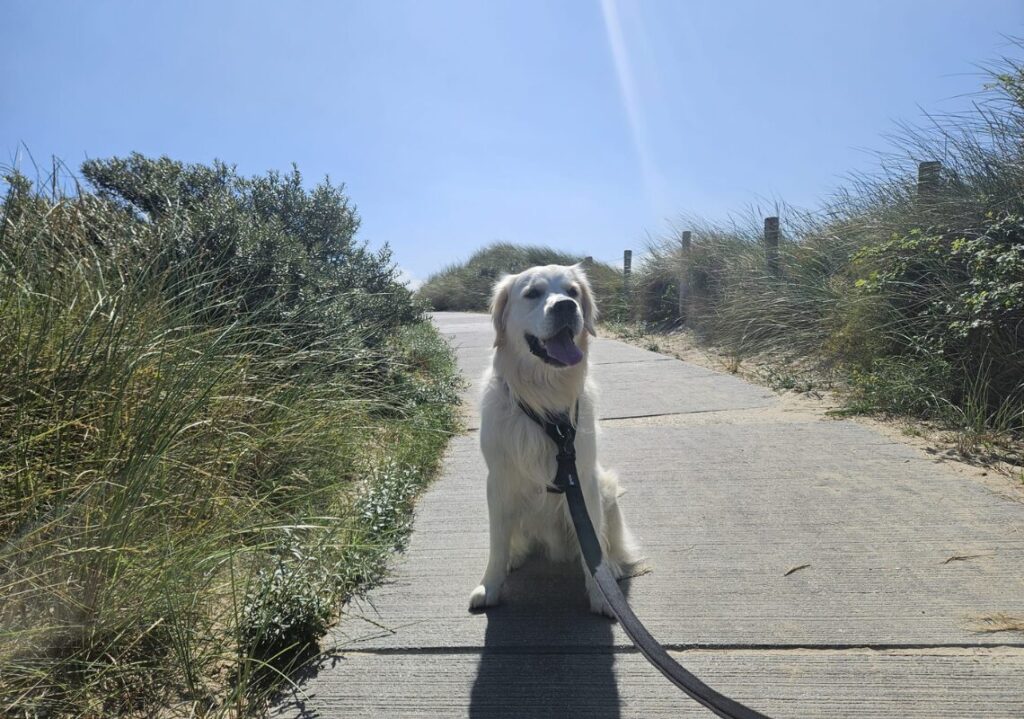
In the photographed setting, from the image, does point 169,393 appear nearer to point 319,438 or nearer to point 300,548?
point 300,548

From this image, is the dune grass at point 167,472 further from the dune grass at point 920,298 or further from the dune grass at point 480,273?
the dune grass at point 480,273

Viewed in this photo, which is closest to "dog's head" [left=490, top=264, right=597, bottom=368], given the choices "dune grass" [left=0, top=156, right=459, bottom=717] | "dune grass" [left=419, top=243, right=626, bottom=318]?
"dune grass" [left=0, top=156, right=459, bottom=717]

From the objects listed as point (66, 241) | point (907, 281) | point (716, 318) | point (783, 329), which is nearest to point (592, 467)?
point (66, 241)

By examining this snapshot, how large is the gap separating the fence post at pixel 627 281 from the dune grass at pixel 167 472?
1041cm

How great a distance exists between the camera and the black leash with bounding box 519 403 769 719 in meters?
1.46

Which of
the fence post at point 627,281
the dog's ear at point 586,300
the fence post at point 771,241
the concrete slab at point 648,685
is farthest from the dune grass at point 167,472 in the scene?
the fence post at point 627,281

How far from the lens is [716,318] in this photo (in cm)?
1039

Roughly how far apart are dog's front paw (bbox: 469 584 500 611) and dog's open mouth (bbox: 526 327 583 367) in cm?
103

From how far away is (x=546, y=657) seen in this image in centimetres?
229

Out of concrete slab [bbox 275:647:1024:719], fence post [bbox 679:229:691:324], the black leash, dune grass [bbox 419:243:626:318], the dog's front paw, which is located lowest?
concrete slab [bbox 275:647:1024:719]

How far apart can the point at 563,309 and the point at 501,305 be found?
0.50m

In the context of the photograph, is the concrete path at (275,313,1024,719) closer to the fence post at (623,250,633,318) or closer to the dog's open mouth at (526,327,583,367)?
the dog's open mouth at (526,327,583,367)

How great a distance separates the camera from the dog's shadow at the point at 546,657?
79.8 inches

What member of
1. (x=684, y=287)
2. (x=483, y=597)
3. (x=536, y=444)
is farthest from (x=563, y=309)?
(x=684, y=287)
